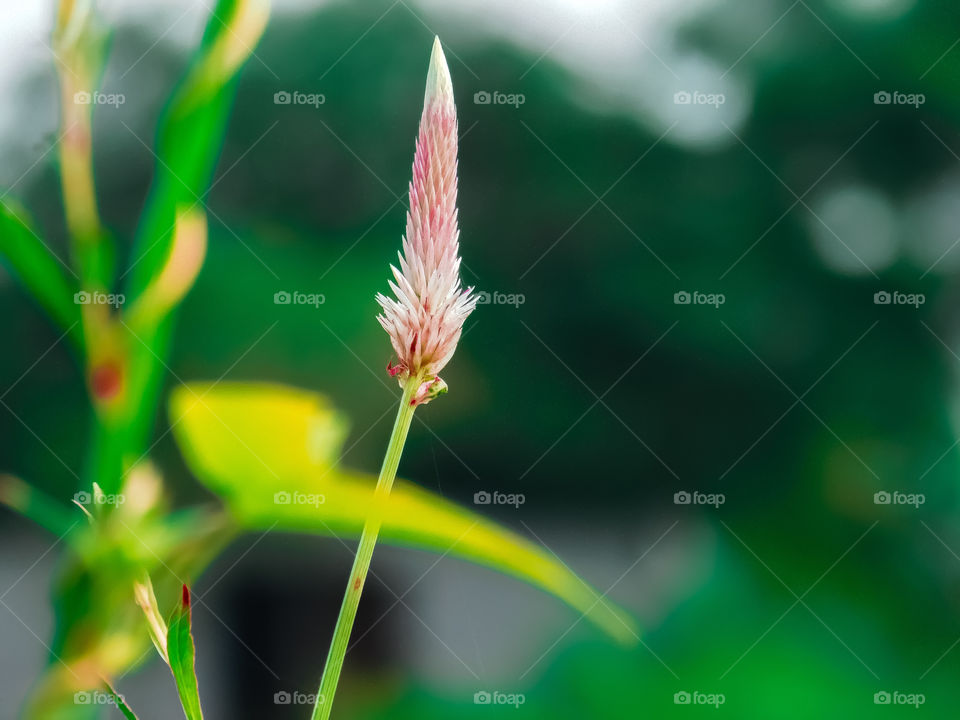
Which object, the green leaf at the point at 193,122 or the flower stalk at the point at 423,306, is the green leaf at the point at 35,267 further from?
the flower stalk at the point at 423,306

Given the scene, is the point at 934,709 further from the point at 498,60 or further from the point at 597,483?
the point at 498,60

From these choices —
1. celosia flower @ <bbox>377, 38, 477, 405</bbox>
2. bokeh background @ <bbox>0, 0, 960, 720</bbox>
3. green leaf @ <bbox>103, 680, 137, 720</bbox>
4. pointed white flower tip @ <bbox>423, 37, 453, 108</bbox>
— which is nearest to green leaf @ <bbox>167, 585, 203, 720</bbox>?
green leaf @ <bbox>103, 680, 137, 720</bbox>

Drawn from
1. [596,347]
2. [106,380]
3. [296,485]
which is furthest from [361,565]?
[596,347]

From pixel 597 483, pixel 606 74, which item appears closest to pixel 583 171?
pixel 606 74

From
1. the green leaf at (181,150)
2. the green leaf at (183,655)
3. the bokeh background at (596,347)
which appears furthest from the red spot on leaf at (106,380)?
the bokeh background at (596,347)

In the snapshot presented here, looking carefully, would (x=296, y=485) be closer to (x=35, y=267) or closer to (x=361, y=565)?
(x=361, y=565)

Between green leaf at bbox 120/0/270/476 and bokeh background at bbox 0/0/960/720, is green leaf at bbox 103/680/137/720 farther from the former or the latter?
bokeh background at bbox 0/0/960/720

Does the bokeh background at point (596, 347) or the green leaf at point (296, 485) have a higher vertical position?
the bokeh background at point (596, 347)
